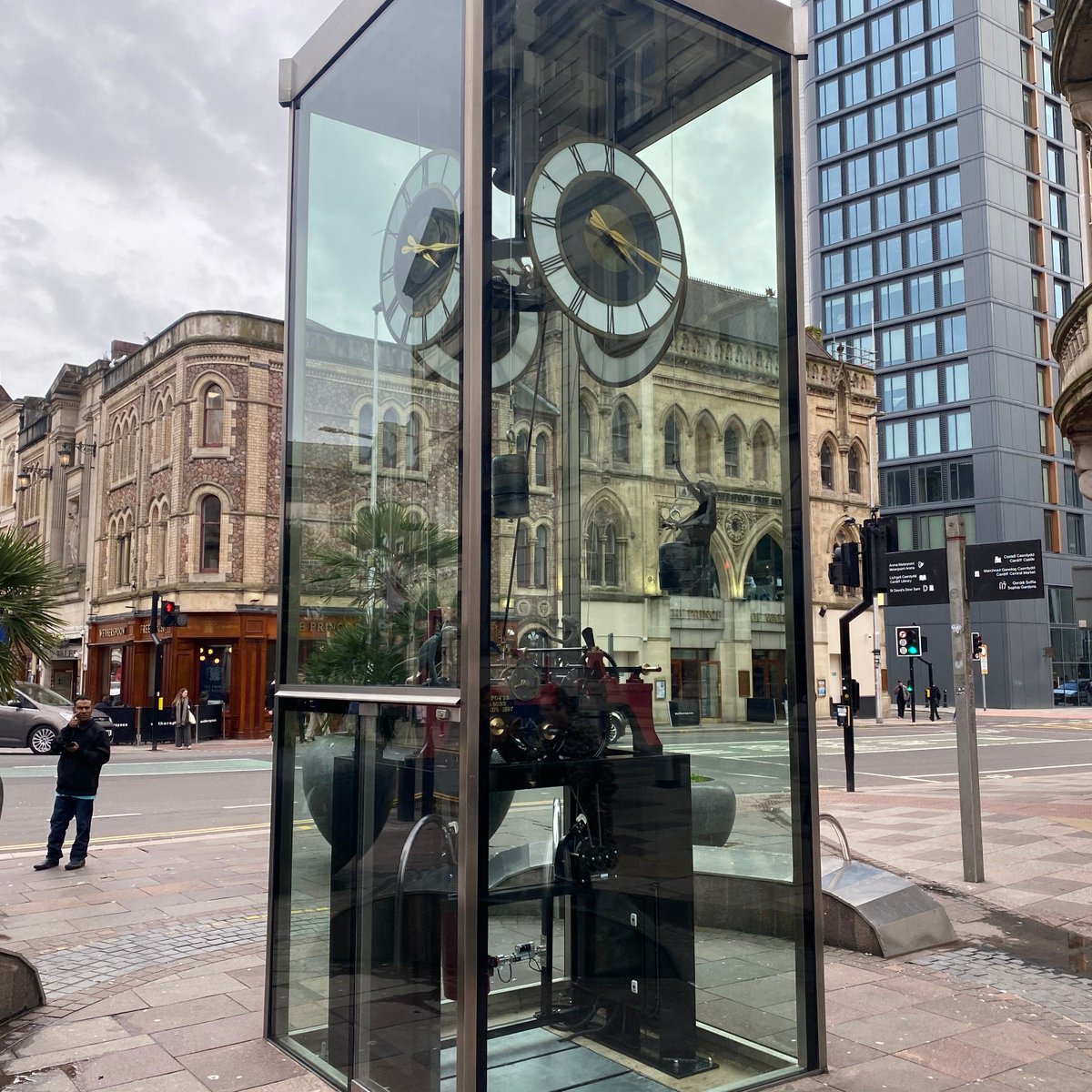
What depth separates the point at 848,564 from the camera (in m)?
13.2

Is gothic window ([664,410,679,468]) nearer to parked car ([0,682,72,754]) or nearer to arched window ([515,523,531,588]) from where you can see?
arched window ([515,523,531,588])

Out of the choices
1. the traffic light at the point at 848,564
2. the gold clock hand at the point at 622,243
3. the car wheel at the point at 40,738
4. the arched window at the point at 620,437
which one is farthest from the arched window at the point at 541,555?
the car wheel at the point at 40,738

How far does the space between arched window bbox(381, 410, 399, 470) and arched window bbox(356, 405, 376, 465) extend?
0.26ft

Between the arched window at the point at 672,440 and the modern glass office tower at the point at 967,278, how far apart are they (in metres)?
54.0

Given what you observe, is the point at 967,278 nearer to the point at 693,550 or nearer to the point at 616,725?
the point at 693,550

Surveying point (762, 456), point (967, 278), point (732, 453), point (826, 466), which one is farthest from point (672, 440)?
point (967, 278)

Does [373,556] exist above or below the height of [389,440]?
below

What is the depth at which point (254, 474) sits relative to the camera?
3244 cm

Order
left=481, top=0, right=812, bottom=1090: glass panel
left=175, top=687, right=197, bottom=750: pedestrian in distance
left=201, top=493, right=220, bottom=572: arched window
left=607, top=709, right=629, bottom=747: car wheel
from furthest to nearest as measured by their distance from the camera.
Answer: left=201, top=493, right=220, bottom=572: arched window → left=175, top=687, right=197, bottom=750: pedestrian in distance → left=607, top=709, right=629, bottom=747: car wheel → left=481, top=0, right=812, bottom=1090: glass panel

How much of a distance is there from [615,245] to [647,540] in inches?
50.0

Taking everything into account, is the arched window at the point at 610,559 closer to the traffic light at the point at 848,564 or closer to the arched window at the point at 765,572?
the arched window at the point at 765,572

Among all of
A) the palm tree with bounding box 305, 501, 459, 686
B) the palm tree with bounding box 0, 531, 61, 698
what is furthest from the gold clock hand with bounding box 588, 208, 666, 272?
the palm tree with bounding box 0, 531, 61, 698

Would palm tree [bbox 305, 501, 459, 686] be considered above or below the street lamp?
below

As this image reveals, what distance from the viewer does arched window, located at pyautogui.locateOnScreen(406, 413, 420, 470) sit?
4.28m
